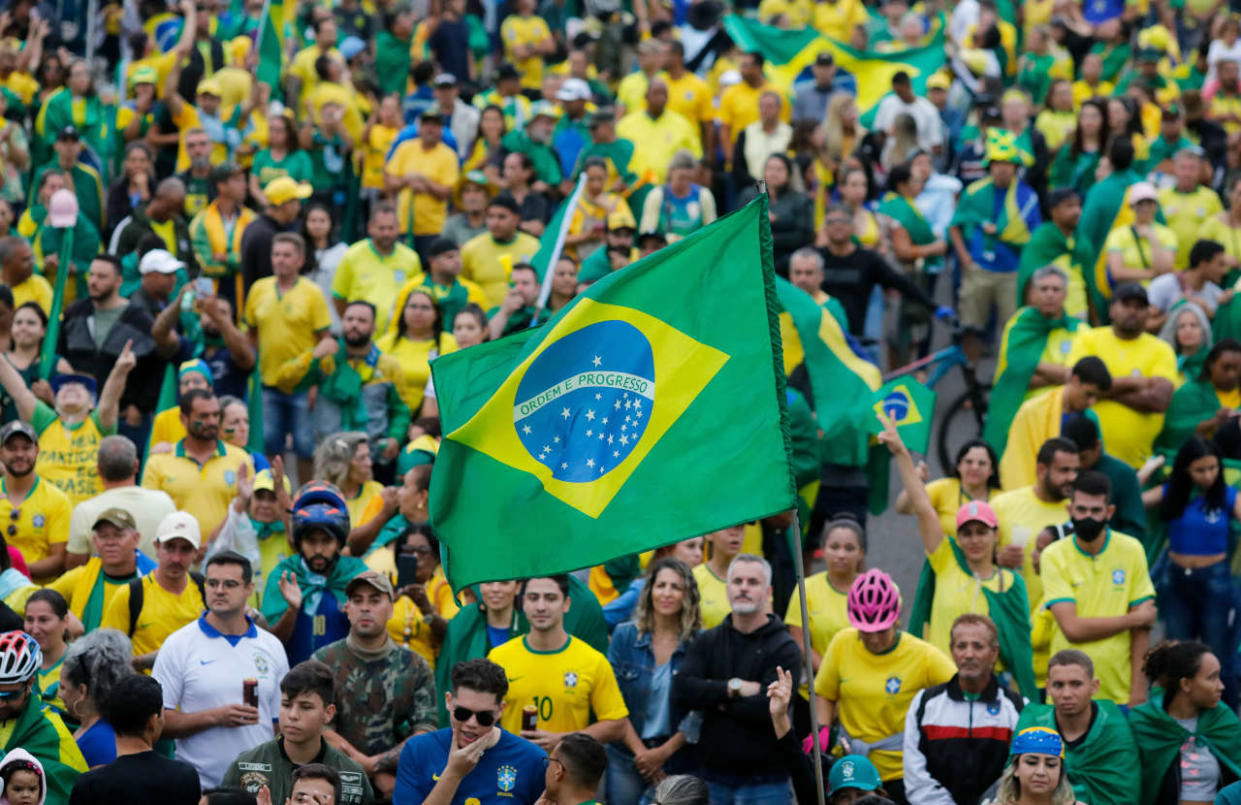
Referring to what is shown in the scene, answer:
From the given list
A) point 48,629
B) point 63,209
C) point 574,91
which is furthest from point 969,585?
point 574,91

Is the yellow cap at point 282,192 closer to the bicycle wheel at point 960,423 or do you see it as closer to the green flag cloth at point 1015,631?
the bicycle wheel at point 960,423

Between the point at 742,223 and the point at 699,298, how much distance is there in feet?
1.02

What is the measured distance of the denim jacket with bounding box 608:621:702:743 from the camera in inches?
366

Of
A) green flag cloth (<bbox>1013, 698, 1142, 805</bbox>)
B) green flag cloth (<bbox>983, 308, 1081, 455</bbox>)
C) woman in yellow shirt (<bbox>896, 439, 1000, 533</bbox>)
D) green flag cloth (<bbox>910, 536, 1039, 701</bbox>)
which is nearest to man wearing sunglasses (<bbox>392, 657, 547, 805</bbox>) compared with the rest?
green flag cloth (<bbox>1013, 698, 1142, 805</bbox>)

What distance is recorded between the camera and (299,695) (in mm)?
8055

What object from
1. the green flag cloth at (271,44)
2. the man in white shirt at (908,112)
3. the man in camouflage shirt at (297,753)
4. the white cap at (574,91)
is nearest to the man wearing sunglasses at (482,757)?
the man in camouflage shirt at (297,753)

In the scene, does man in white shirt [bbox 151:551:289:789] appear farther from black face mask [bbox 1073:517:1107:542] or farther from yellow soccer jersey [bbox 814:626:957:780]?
black face mask [bbox 1073:517:1107:542]

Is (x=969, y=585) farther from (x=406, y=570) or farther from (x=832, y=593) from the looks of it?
(x=406, y=570)

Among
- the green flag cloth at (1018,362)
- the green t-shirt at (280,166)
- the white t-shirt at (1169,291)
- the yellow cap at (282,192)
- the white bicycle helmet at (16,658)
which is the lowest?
the white bicycle helmet at (16,658)

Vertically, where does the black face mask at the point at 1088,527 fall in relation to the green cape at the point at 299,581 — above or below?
above

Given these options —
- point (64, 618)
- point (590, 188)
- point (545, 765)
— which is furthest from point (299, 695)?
point (590, 188)

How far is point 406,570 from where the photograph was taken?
10.2 metres

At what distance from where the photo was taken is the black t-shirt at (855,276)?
1460cm

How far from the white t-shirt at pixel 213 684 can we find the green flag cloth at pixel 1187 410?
6006 millimetres
